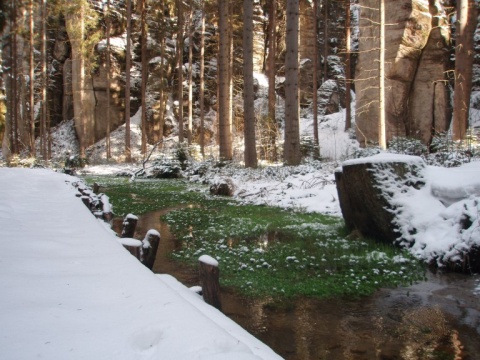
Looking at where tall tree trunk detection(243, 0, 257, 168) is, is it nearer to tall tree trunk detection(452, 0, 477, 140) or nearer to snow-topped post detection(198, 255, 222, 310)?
tall tree trunk detection(452, 0, 477, 140)

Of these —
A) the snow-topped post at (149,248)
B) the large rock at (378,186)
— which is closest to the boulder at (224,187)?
the large rock at (378,186)

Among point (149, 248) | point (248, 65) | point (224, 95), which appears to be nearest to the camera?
point (149, 248)

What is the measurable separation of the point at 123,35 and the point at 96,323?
38759 millimetres

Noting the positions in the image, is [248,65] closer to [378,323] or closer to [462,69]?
[462,69]

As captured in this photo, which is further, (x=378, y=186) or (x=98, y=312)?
(x=378, y=186)

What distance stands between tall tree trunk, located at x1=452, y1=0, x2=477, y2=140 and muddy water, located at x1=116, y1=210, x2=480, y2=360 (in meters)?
12.2

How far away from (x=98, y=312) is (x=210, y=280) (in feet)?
3.24

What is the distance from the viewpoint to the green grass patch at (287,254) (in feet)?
16.5

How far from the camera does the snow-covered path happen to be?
6.55ft

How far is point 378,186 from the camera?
6.62m

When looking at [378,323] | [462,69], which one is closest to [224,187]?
[378,323]

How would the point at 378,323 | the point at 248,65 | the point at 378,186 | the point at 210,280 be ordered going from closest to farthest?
the point at 210,280 < the point at 378,323 < the point at 378,186 < the point at 248,65

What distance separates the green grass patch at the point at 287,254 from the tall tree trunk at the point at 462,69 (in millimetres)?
9688

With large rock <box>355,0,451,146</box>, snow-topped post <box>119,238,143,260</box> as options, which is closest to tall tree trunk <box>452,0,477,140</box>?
large rock <box>355,0,451,146</box>
